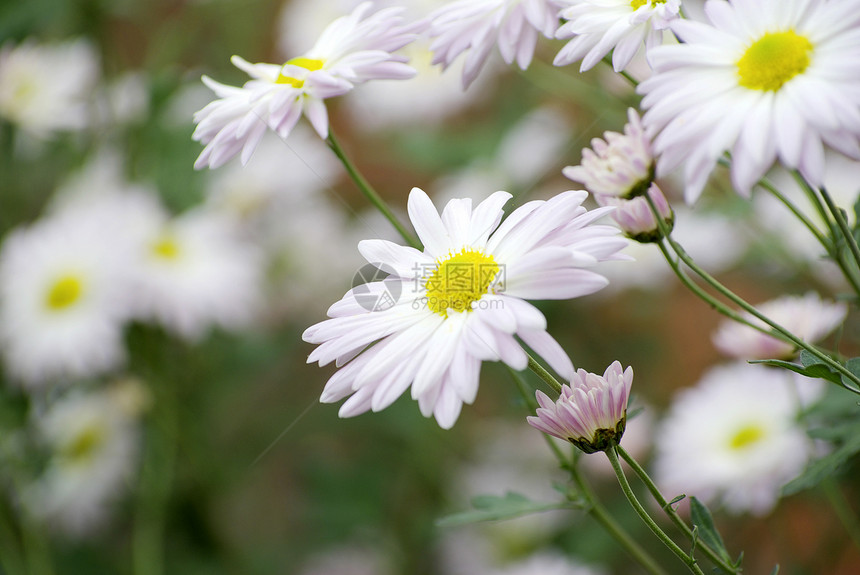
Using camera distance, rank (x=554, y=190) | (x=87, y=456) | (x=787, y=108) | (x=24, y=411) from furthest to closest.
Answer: (x=554, y=190) → (x=87, y=456) → (x=24, y=411) → (x=787, y=108)

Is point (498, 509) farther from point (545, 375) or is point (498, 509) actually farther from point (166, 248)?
point (166, 248)

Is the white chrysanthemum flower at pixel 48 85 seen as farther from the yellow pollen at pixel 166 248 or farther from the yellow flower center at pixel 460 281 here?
the yellow flower center at pixel 460 281

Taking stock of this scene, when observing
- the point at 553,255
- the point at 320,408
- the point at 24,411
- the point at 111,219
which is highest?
the point at 553,255

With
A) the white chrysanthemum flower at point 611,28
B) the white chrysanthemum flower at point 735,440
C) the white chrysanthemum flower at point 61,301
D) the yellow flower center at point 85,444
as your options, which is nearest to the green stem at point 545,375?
the white chrysanthemum flower at point 611,28

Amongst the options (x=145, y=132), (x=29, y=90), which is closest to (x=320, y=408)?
(x=145, y=132)

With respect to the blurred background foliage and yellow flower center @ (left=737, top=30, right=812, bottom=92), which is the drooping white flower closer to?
yellow flower center @ (left=737, top=30, right=812, bottom=92)

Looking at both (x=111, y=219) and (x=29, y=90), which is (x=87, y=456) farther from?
(x=29, y=90)

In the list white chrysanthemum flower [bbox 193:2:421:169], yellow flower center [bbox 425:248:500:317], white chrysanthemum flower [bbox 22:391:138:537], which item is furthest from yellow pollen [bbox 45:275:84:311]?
yellow flower center [bbox 425:248:500:317]
